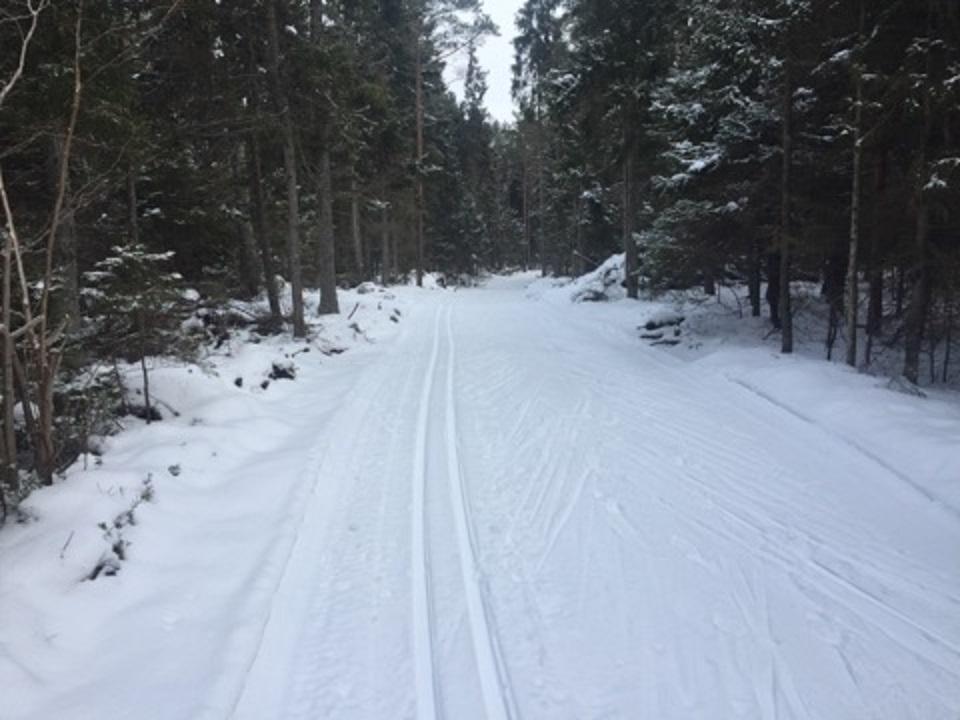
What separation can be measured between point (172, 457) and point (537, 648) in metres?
4.87

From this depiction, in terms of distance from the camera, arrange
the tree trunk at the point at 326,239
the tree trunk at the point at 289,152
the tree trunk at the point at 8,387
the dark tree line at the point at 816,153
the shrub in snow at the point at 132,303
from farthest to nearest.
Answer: the tree trunk at the point at 326,239 < the tree trunk at the point at 289,152 < the dark tree line at the point at 816,153 < the shrub in snow at the point at 132,303 < the tree trunk at the point at 8,387

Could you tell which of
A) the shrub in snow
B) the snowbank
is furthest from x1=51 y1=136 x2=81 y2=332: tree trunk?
the snowbank

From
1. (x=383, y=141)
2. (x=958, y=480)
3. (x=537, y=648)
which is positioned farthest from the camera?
(x=383, y=141)

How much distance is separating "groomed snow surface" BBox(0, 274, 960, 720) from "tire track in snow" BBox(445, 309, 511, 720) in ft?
0.08

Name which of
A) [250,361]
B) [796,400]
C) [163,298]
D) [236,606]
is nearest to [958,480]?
[796,400]

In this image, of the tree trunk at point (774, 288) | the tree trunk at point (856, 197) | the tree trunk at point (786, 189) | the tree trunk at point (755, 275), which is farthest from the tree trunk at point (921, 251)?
the tree trunk at point (755, 275)

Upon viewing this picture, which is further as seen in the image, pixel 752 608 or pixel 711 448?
pixel 711 448

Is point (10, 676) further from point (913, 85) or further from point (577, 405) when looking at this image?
point (913, 85)

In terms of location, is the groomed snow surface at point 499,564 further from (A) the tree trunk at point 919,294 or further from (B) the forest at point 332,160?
(A) the tree trunk at point 919,294

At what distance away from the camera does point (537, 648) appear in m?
4.51

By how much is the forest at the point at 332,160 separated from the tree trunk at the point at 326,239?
0.23ft

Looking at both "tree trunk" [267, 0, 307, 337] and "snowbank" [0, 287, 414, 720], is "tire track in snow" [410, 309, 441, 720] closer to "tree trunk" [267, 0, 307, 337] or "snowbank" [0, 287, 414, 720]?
"snowbank" [0, 287, 414, 720]

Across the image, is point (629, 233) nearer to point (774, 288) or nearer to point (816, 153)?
point (774, 288)

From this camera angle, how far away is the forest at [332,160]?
7234 mm
